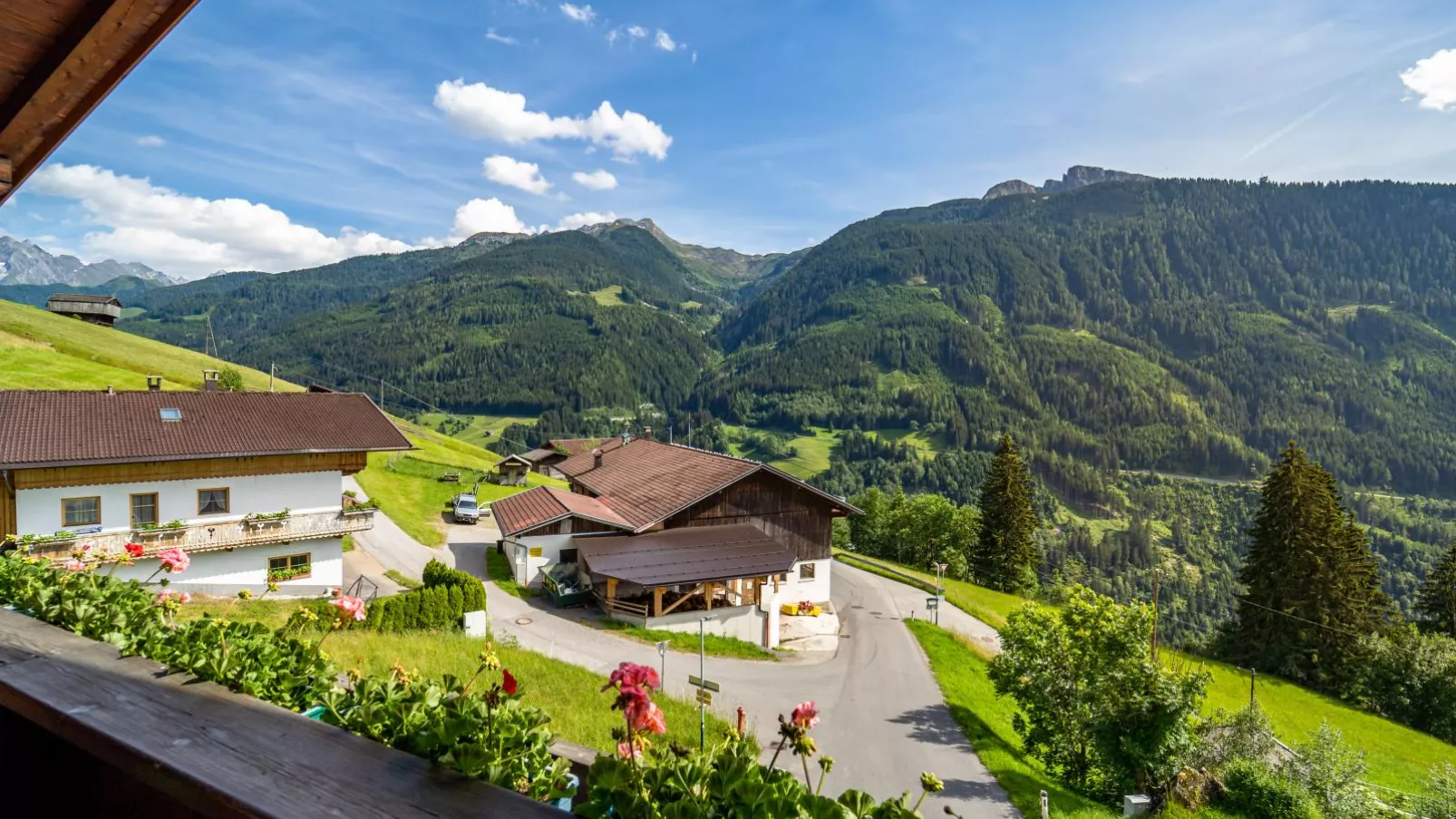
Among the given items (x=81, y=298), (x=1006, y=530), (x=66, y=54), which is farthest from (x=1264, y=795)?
(x=81, y=298)

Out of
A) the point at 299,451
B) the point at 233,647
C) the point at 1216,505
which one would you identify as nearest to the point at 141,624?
the point at 233,647

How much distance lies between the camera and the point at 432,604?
20109 mm

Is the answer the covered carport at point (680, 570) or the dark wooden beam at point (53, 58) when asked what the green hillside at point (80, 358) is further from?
the dark wooden beam at point (53, 58)

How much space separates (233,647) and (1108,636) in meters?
20.3

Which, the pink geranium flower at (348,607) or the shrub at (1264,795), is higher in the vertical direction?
the pink geranium flower at (348,607)

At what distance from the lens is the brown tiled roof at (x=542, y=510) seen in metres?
29.5

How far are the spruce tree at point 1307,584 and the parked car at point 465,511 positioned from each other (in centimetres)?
5402

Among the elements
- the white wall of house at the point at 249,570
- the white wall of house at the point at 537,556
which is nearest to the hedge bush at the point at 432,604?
the white wall of house at the point at 249,570

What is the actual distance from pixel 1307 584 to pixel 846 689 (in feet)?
130

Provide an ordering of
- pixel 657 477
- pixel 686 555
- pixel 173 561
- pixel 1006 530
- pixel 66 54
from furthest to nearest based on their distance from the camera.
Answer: pixel 1006 530 < pixel 657 477 < pixel 686 555 < pixel 173 561 < pixel 66 54

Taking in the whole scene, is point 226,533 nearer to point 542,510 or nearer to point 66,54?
point 542,510

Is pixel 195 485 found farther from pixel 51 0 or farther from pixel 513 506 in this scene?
pixel 51 0

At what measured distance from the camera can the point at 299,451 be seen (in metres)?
22.8

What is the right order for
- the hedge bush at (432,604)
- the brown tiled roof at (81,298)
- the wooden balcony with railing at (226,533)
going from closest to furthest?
the hedge bush at (432,604)
the wooden balcony with railing at (226,533)
the brown tiled roof at (81,298)
